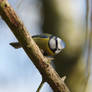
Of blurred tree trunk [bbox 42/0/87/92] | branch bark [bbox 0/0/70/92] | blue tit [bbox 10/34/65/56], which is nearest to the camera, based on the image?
branch bark [bbox 0/0/70/92]

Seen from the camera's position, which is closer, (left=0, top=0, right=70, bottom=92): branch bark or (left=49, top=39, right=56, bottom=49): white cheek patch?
(left=0, top=0, right=70, bottom=92): branch bark

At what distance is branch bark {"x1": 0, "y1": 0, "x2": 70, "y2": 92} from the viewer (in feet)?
3.06

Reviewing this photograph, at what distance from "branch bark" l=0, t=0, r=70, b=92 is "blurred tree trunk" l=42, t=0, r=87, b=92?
2.66 ft

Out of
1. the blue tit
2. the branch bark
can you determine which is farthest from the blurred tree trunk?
the branch bark

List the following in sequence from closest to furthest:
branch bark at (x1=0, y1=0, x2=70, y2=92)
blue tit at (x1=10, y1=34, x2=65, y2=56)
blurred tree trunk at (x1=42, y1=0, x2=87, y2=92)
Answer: branch bark at (x1=0, y1=0, x2=70, y2=92) → blue tit at (x1=10, y1=34, x2=65, y2=56) → blurred tree trunk at (x1=42, y1=0, x2=87, y2=92)

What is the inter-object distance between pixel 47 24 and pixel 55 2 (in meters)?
0.19

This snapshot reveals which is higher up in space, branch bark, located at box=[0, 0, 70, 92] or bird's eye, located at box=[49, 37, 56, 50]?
branch bark, located at box=[0, 0, 70, 92]

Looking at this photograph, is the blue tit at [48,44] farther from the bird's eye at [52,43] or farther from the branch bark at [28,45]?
the branch bark at [28,45]

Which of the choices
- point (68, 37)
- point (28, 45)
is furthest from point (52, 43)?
point (28, 45)

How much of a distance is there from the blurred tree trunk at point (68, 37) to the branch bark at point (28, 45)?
0.81 meters

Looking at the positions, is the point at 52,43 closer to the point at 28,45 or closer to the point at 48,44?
the point at 48,44

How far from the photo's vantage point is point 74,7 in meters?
2.23

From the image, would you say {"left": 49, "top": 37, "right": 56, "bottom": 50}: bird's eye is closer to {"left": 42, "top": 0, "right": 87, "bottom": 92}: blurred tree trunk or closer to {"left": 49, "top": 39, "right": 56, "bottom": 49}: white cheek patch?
{"left": 49, "top": 39, "right": 56, "bottom": 49}: white cheek patch

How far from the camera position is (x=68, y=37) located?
81.3 inches
